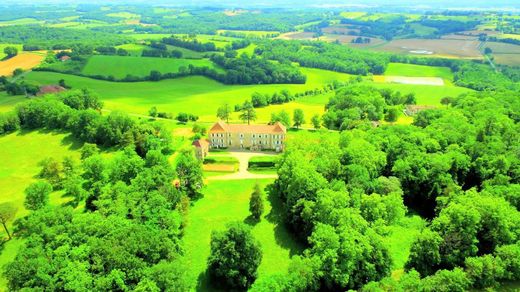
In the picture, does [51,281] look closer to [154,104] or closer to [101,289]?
[101,289]

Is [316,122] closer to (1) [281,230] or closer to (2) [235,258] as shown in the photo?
(1) [281,230]

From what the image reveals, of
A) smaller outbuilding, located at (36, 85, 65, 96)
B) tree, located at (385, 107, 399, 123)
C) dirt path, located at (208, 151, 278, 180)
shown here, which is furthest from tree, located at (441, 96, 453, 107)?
smaller outbuilding, located at (36, 85, 65, 96)

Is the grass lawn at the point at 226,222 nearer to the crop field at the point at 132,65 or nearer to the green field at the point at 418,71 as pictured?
the crop field at the point at 132,65

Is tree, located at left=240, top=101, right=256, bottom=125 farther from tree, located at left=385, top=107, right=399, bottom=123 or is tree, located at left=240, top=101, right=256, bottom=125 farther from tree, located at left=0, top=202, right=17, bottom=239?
tree, located at left=0, top=202, right=17, bottom=239

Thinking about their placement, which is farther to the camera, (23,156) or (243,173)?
(23,156)

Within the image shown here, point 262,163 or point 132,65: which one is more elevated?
point 132,65

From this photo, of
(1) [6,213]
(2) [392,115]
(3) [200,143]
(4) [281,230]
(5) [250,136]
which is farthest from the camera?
(2) [392,115]

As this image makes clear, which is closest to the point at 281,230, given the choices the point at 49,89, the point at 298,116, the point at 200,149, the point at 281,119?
the point at 200,149

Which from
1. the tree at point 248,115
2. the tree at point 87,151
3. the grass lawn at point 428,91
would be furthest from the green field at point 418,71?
the tree at point 87,151
